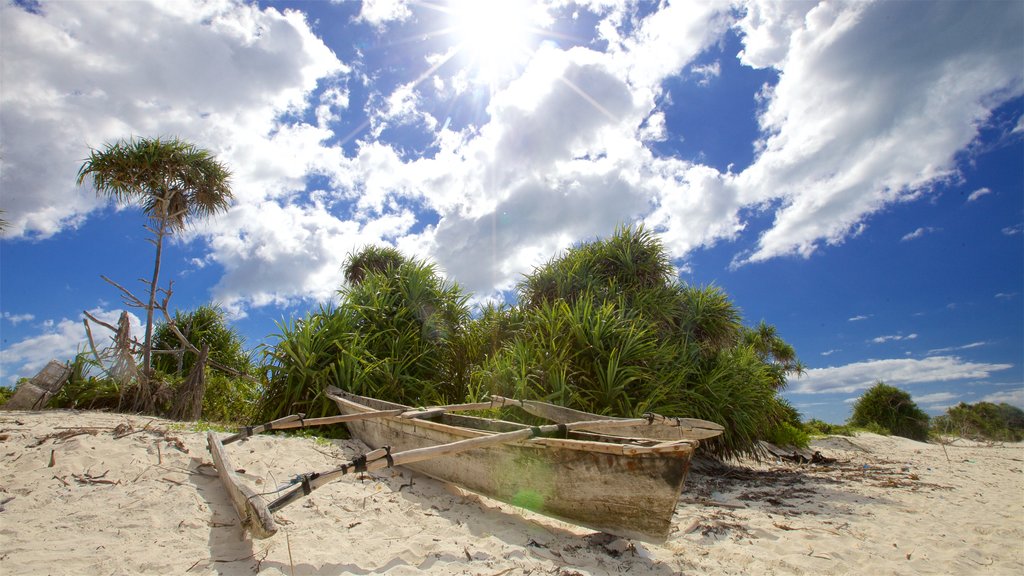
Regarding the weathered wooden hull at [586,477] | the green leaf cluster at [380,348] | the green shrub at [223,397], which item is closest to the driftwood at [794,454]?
the green leaf cluster at [380,348]

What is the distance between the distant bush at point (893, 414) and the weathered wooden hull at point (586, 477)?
22285mm

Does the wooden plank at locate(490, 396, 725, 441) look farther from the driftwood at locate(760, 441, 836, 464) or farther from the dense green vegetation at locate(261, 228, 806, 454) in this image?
the driftwood at locate(760, 441, 836, 464)

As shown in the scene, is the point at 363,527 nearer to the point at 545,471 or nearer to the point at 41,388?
the point at 545,471

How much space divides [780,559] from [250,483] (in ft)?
12.8

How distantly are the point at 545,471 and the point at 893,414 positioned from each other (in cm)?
2388

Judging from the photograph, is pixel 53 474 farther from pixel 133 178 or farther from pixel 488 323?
pixel 133 178

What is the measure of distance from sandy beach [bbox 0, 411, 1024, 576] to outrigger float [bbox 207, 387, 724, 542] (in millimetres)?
191

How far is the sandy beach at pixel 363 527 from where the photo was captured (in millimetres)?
2637

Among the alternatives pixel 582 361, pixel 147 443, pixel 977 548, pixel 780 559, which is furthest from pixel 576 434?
pixel 147 443

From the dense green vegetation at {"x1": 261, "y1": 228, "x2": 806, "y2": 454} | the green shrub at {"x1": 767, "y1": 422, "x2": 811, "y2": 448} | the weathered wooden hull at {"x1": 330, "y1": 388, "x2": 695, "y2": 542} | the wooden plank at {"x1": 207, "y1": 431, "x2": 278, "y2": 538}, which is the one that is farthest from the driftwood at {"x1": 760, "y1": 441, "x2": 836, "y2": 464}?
the wooden plank at {"x1": 207, "y1": 431, "x2": 278, "y2": 538}

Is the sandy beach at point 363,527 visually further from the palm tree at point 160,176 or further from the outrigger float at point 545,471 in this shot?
the palm tree at point 160,176

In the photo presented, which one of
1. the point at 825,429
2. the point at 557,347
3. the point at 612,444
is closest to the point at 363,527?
the point at 612,444

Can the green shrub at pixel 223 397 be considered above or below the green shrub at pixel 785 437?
above

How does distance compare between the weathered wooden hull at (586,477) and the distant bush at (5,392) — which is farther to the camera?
the distant bush at (5,392)
